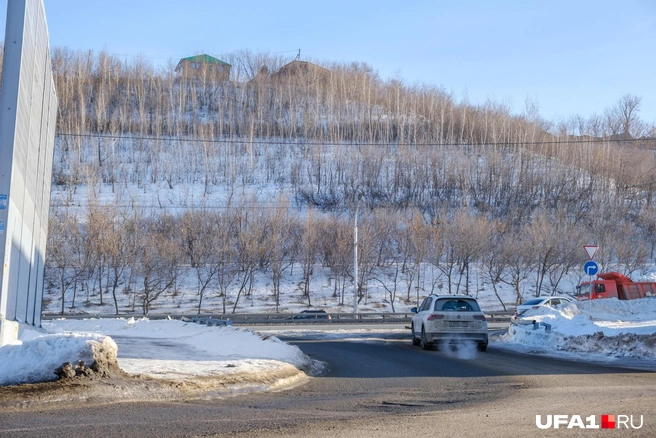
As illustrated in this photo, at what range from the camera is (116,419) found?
7.26 m

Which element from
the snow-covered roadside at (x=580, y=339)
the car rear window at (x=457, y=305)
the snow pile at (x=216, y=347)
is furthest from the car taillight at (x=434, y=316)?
the snow pile at (x=216, y=347)

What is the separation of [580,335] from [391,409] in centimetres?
1341

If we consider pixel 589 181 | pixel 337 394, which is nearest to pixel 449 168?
pixel 589 181

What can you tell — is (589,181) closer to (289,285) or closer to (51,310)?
(289,285)

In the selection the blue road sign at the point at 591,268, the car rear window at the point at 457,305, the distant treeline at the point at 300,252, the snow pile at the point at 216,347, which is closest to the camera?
the snow pile at the point at 216,347

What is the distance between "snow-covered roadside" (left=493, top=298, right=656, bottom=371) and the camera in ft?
55.3

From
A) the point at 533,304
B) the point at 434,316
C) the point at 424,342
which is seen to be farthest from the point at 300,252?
the point at 434,316

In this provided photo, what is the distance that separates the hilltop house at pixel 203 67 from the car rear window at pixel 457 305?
7541cm

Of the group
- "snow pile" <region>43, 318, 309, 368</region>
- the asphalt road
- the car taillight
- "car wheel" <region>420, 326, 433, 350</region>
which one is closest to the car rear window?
the car taillight

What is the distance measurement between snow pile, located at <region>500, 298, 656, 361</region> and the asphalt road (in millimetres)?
4132

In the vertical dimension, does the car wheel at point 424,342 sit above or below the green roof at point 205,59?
below

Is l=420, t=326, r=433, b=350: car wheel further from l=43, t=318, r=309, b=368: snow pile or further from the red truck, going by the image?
the red truck

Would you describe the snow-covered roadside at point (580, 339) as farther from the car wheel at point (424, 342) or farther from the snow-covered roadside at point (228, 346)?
the car wheel at point (424, 342)

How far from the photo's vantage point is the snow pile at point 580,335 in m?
17.2
